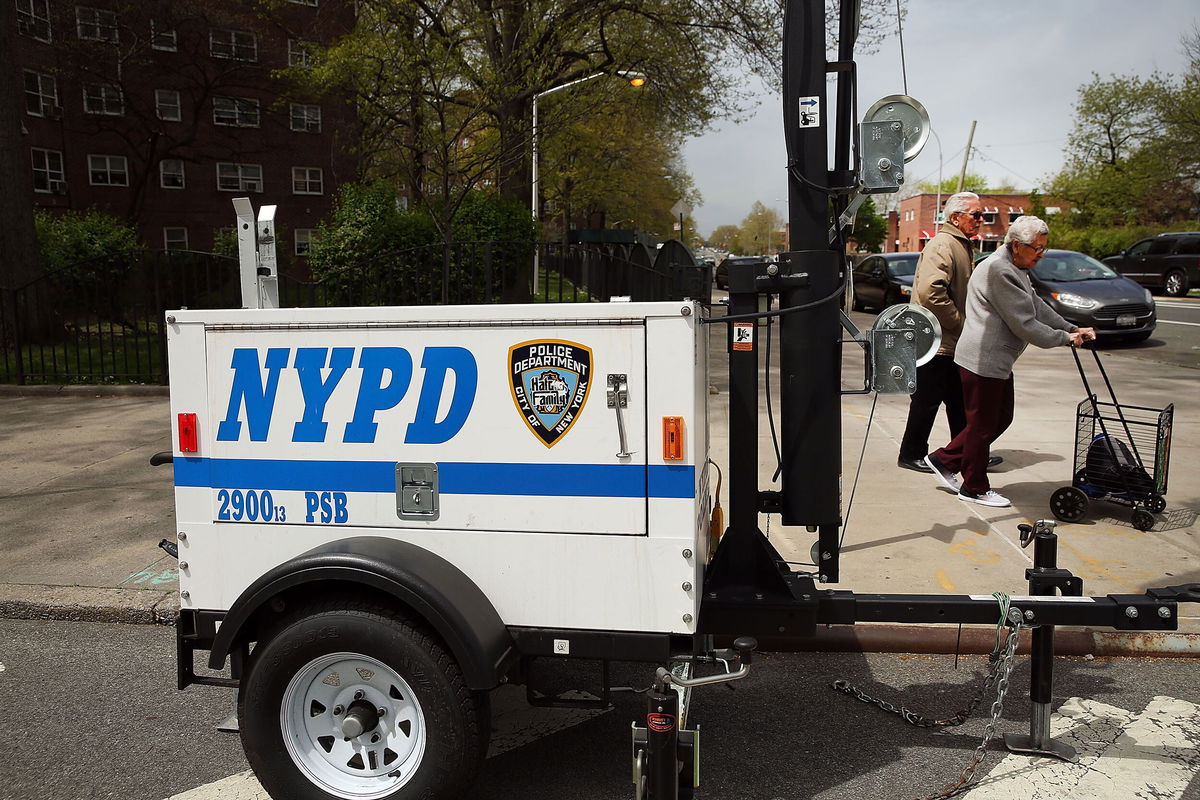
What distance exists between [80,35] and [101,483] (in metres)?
32.5

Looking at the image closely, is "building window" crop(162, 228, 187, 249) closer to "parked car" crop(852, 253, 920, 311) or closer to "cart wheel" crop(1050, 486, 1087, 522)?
"parked car" crop(852, 253, 920, 311)

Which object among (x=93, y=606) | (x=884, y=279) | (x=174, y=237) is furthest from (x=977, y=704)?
(x=174, y=237)

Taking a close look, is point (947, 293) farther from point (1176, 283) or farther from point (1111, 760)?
point (1176, 283)

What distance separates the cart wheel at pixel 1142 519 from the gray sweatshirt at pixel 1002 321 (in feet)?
3.84

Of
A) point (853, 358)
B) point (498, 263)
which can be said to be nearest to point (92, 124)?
point (498, 263)

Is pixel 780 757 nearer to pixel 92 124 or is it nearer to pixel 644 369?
pixel 644 369

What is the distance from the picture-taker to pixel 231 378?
10.1ft

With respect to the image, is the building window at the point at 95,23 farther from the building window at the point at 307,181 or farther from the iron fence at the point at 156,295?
the iron fence at the point at 156,295

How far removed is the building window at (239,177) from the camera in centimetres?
3947

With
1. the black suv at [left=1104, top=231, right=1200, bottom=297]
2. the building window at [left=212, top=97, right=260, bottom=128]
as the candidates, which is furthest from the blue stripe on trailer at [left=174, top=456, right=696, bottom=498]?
the building window at [left=212, top=97, right=260, bottom=128]

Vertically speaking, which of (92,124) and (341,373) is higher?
(92,124)

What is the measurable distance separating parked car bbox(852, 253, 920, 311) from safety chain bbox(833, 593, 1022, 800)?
18.3 m

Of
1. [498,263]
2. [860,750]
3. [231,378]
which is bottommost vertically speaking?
Answer: [860,750]

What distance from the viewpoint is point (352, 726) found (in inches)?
114
